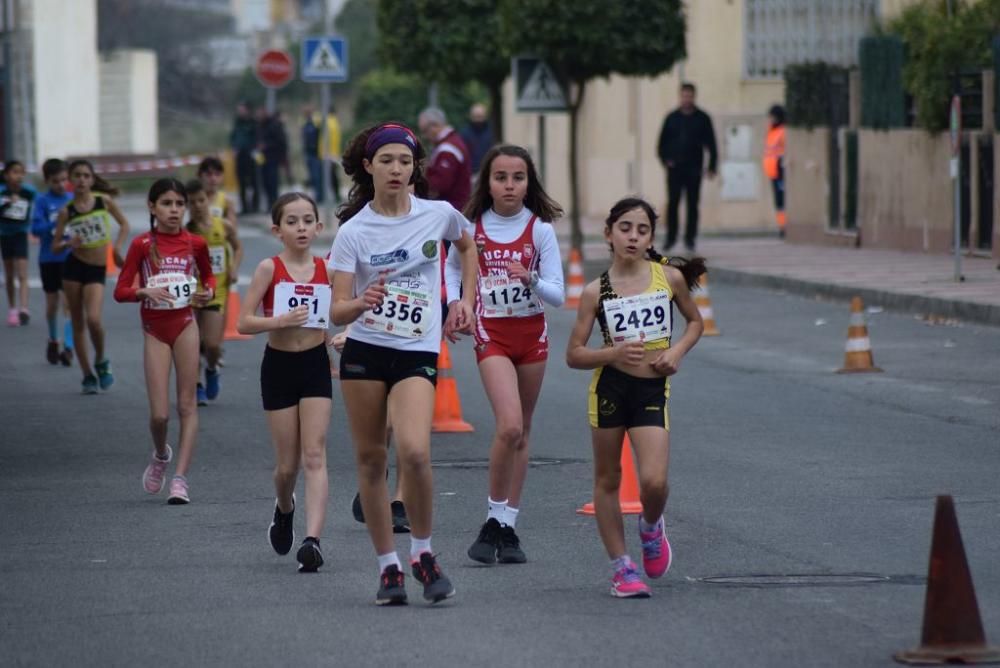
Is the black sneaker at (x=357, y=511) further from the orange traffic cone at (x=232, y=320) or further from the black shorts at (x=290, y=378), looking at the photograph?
the orange traffic cone at (x=232, y=320)

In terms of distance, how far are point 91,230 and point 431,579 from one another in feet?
27.6

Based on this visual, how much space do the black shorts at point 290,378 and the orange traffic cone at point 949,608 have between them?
319 centimetres

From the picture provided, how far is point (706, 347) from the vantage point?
60.5 feet

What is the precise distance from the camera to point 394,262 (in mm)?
7984

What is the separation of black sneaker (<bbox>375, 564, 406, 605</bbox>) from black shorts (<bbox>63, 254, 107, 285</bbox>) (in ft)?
27.3

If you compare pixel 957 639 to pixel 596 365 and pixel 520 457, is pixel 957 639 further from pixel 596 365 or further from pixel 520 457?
pixel 520 457

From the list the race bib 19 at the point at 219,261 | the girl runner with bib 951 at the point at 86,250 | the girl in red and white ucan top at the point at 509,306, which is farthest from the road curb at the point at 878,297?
the girl in red and white ucan top at the point at 509,306

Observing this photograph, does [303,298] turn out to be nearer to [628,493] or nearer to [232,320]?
[628,493]

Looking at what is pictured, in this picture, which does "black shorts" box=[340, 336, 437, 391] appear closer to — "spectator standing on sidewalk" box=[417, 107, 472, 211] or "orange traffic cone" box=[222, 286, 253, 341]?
"spectator standing on sidewalk" box=[417, 107, 472, 211]

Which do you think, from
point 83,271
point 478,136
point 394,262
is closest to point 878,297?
point 83,271

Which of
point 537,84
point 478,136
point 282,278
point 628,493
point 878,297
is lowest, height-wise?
point 628,493

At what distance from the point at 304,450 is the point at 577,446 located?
12.3 ft

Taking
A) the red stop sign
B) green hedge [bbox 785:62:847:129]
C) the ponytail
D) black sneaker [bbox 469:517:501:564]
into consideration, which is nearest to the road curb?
green hedge [bbox 785:62:847:129]

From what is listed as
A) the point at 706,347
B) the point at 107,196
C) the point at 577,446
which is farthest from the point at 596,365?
the point at 706,347
